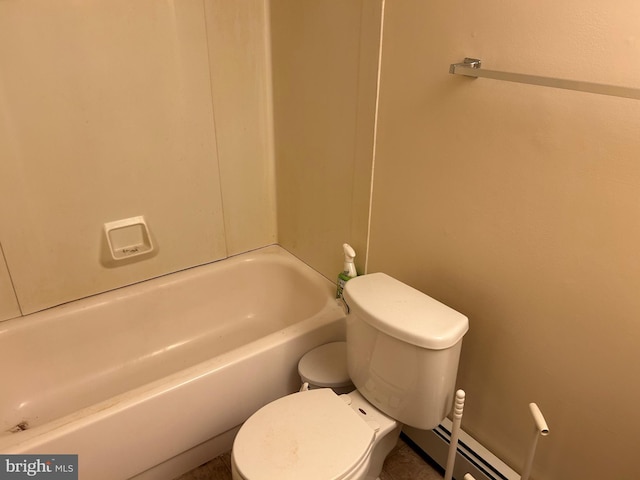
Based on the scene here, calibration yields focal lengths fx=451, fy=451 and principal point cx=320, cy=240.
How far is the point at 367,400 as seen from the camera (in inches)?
53.9

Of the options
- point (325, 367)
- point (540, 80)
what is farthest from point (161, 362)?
point (540, 80)

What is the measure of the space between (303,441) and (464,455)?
0.57 metres

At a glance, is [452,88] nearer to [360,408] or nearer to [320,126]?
[320,126]

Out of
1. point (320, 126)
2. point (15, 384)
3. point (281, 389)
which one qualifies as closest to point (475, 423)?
point (281, 389)

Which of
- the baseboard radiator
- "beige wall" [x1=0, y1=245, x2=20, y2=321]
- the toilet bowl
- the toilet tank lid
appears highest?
the toilet tank lid

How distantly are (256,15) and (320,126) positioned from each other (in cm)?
54

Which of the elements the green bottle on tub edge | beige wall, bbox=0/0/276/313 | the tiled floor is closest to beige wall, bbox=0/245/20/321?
beige wall, bbox=0/0/276/313

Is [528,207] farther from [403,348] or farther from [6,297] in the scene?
[6,297]

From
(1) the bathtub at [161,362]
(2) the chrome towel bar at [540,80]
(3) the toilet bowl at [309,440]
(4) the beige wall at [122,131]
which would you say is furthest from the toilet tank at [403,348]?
(4) the beige wall at [122,131]

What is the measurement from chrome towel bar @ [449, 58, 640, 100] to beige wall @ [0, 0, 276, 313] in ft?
3.27

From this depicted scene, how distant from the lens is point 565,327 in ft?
3.59

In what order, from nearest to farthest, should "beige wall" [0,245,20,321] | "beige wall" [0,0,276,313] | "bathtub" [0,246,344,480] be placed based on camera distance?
"bathtub" [0,246,344,480]
"beige wall" [0,0,276,313]
"beige wall" [0,245,20,321]

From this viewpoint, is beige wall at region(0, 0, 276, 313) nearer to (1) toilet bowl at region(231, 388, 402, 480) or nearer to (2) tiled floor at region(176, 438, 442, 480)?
(2) tiled floor at region(176, 438, 442, 480)

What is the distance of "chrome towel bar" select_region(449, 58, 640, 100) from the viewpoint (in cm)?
85
